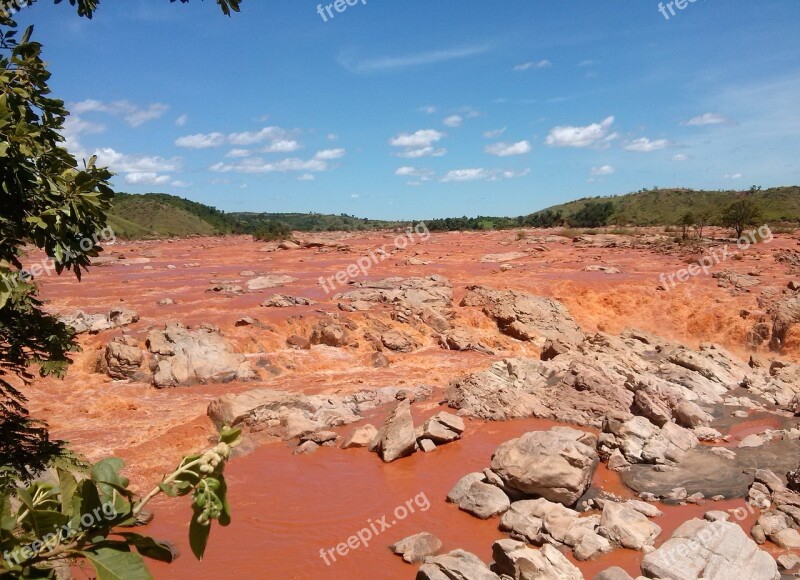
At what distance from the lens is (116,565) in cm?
143

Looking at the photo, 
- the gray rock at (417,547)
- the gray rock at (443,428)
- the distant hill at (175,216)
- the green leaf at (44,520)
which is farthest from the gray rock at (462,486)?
the distant hill at (175,216)

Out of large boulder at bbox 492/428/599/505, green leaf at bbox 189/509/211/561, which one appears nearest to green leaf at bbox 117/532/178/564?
green leaf at bbox 189/509/211/561

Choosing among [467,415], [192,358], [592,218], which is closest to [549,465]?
[467,415]

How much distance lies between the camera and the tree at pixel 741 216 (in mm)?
38094

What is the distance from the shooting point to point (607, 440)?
34.3ft

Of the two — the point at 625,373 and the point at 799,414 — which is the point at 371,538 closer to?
the point at 625,373

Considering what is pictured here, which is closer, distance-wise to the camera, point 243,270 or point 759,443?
point 759,443

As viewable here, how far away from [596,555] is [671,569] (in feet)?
3.74

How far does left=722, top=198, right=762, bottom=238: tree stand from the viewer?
125 ft

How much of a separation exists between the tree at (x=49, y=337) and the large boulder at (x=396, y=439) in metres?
6.74

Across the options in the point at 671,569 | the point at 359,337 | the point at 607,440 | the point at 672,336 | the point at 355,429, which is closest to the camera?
the point at 671,569

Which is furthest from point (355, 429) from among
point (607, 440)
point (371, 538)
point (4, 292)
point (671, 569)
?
point (4, 292)

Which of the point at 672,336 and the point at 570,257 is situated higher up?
the point at 570,257

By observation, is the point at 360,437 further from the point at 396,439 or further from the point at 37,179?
the point at 37,179
